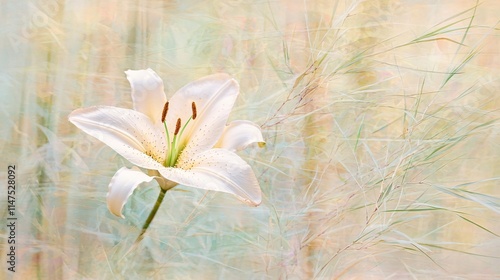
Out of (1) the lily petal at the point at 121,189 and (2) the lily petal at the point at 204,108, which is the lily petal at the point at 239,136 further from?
(1) the lily petal at the point at 121,189

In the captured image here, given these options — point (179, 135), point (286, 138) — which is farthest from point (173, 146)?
point (286, 138)

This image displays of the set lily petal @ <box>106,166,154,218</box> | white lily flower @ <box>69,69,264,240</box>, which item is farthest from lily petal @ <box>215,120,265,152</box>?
lily petal @ <box>106,166,154,218</box>

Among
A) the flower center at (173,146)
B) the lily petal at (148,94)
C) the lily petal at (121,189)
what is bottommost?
the lily petal at (121,189)

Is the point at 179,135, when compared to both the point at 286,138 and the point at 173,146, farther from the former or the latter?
the point at 286,138

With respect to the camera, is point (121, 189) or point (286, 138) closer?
point (121, 189)

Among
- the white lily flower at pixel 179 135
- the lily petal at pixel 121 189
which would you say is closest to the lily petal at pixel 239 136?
the white lily flower at pixel 179 135

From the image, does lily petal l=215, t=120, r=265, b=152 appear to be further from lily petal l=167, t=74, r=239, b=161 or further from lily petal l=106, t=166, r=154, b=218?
lily petal l=106, t=166, r=154, b=218
